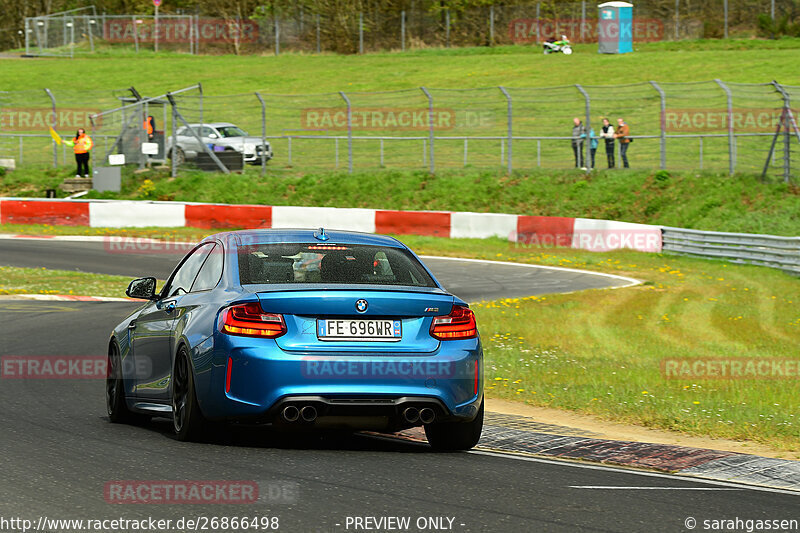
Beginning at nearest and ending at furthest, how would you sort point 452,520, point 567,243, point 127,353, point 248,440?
point 452,520, point 248,440, point 127,353, point 567,243

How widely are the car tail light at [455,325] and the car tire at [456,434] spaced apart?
1.80 ft

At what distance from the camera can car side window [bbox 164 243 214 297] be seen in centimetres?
804

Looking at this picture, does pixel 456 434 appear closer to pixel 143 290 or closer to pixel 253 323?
pixel 253 323

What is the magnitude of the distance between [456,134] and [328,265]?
107 feet

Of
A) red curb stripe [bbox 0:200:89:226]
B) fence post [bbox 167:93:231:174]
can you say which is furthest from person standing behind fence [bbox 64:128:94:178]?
red curb stripe [bbox 0:200:89:226]

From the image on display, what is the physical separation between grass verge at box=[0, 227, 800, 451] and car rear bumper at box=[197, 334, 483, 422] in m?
2.55

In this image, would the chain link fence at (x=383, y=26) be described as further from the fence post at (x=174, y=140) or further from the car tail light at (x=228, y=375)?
the car tail light at (x=228, y=375)

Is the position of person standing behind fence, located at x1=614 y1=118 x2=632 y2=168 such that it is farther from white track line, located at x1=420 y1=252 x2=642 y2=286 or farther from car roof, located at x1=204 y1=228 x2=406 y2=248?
car roof, located at x1=204 y1=228 x2=406 y2=248

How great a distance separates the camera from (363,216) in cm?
2875

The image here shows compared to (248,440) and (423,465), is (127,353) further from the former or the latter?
(423,465)

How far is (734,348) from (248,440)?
7.75m

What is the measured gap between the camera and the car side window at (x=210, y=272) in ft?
24.5

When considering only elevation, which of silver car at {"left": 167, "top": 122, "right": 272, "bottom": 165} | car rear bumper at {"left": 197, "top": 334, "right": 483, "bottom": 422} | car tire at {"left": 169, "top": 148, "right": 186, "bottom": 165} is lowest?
car rear bumper at {"left": 197, "top": 334, "right": 483, "bottom": 422}

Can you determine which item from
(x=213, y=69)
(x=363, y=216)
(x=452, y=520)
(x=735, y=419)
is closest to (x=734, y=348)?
(x=735, y=419)
